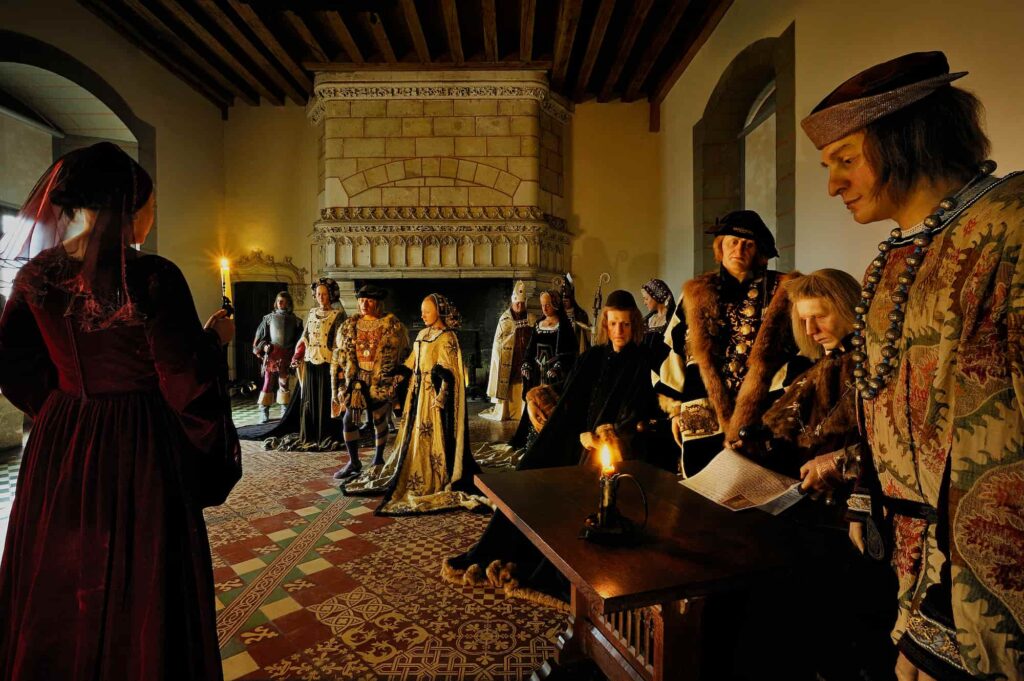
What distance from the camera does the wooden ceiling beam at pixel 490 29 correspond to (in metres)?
6.36

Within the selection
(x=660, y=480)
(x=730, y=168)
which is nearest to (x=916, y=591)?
(x=660, y=480)

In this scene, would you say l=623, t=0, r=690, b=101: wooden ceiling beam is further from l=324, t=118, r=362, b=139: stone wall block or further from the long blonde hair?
the long blonde hair

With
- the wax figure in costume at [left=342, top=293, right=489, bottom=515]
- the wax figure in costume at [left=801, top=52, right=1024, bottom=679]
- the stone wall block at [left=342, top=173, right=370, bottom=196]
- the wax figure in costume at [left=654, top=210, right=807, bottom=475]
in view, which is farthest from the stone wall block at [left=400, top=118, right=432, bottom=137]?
the wax figure in costume at [left=801, top=52, right=1024, bottom=679]

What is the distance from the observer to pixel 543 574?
2.72 m

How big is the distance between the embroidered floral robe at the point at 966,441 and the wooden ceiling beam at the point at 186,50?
8646 mm

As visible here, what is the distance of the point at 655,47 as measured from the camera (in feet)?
23.8

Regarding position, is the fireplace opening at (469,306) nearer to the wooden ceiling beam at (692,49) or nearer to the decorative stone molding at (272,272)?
the decorative stone molding at (272,272)

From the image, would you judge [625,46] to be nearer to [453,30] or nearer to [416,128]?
[453,30]

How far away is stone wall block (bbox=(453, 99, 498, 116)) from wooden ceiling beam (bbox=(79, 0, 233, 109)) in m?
4.34

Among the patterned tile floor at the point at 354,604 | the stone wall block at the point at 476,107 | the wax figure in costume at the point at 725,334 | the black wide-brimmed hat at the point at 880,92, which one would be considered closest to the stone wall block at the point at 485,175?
the stone wall block at the point at 476,107

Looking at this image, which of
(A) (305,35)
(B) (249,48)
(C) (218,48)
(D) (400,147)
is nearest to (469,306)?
(D) (400,147)

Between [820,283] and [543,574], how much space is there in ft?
6.43

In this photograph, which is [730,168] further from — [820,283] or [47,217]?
[47,217]

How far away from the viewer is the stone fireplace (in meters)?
8.41
